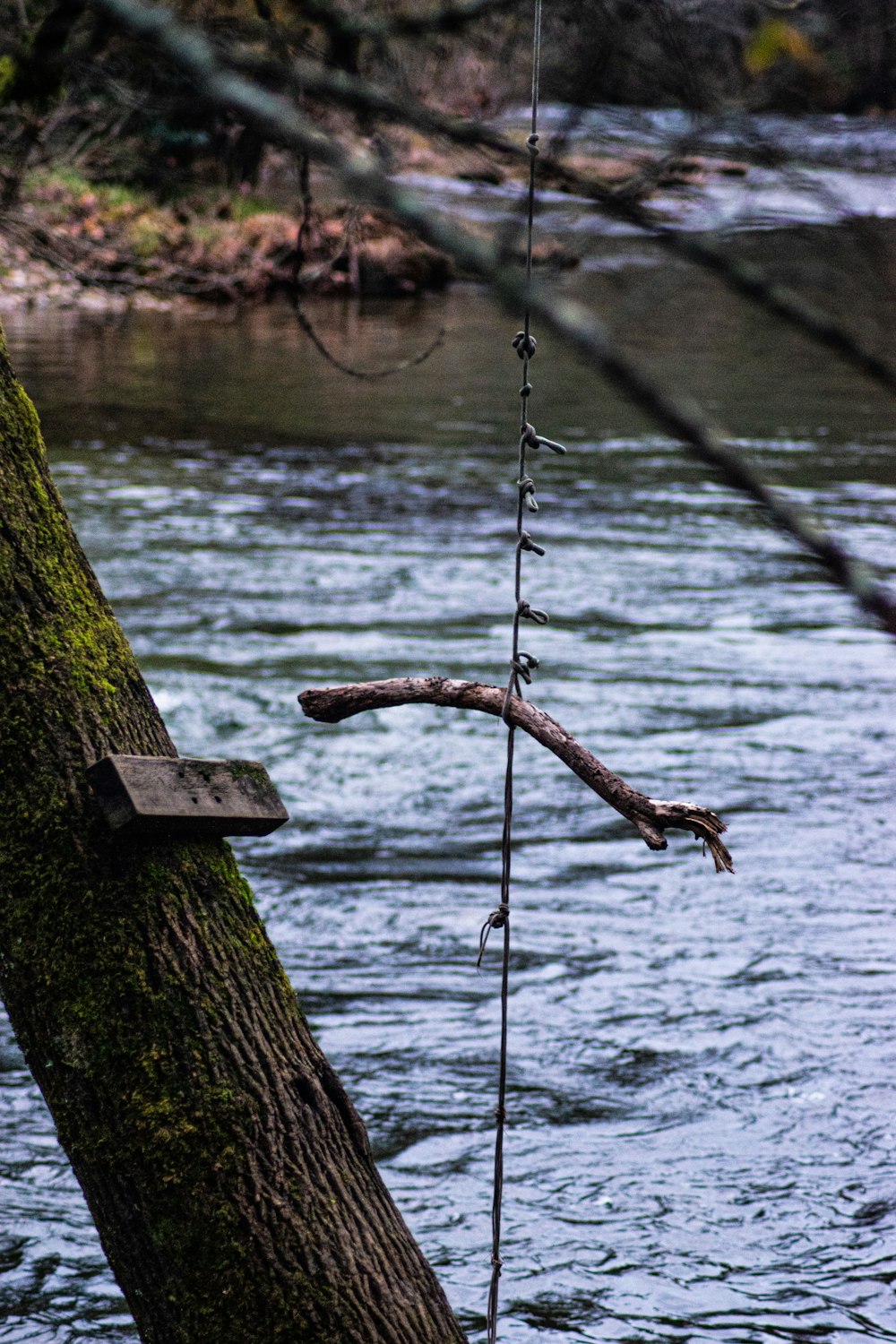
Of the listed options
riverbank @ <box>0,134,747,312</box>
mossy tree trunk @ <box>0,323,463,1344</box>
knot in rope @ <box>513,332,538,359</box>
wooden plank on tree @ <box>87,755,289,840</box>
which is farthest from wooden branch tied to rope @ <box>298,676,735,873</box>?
riverbank @ <box>0,134,747,312</box>

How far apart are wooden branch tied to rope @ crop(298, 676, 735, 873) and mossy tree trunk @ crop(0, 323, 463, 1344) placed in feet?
1.18

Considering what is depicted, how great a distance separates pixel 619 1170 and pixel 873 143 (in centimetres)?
→ 351

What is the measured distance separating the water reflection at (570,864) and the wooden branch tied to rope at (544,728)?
99cm

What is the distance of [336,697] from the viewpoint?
259 cm

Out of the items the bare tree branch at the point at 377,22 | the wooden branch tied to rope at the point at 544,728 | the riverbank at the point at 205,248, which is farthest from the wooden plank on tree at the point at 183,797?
the riverbank at the point at 205,248

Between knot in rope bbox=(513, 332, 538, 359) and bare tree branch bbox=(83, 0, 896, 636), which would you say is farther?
knot in rope bbox=(513, 332, 538, 359)

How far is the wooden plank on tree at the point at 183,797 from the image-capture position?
2254mm

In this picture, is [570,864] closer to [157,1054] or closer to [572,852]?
[572,852]

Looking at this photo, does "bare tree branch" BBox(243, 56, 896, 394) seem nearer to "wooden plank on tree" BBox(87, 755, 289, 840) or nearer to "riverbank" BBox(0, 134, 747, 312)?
"wooden plank on tree" BBox(87, 755, 289, 840)

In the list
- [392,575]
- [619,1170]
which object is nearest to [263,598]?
[392,575]

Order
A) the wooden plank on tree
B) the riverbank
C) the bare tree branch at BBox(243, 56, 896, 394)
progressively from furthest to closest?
1. the riverbank
2. the wooden plank on tree
3. the bare tree branch at BBox(243, 56, 896, 394)

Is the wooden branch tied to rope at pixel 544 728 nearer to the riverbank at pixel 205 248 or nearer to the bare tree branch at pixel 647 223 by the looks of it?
the bare tree branch at pixel 647 223

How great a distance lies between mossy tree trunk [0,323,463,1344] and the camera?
7.47 ft

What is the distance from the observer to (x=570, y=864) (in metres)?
6.31
